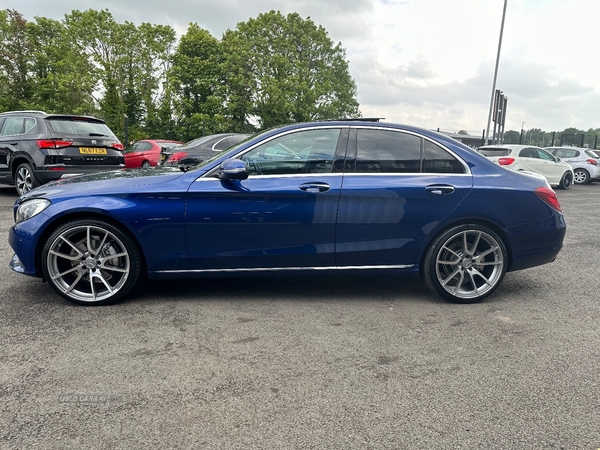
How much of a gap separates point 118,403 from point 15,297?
2.10 meters

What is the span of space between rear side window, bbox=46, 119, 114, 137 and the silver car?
17.6m

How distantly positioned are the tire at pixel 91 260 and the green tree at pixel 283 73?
3282 cm

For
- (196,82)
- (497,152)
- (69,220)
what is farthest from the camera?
(196,82)

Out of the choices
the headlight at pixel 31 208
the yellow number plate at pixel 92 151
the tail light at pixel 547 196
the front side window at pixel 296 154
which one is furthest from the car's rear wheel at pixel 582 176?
the headlight at pixel 31 208

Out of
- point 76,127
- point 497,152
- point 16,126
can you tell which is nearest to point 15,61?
point 16,126

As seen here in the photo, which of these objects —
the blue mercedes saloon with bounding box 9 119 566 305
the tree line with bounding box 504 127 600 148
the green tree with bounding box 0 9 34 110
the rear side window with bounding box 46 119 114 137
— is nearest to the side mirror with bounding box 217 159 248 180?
the blue mercedes saloon with bounding box 9 119 566 305

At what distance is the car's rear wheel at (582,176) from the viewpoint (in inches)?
755

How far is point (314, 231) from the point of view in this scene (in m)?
3.70

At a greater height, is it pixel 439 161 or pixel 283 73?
Result: pixel 283 73

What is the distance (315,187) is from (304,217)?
26cm

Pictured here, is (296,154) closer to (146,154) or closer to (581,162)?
(146,154)

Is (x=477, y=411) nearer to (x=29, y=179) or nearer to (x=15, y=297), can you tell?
(x=15, y=297)

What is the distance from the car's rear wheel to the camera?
19.2m

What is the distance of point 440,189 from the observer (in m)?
3.78
